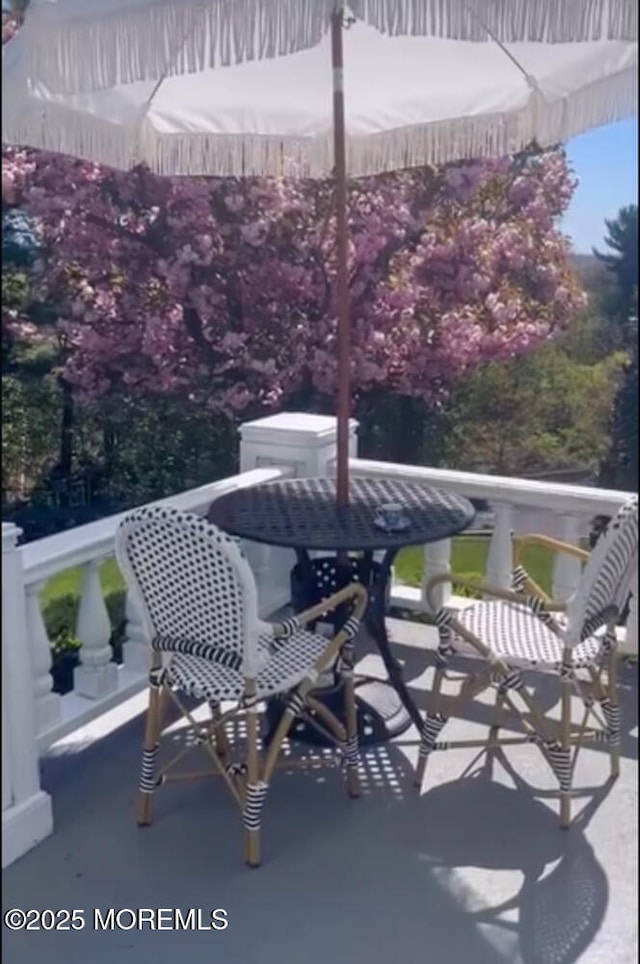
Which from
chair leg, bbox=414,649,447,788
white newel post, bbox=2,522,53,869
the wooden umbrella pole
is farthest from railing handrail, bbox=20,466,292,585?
chair leg, bbox=414,649,447,788

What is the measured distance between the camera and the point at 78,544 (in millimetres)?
2271

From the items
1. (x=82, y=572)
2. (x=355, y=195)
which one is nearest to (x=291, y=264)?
(x=355, y=195)

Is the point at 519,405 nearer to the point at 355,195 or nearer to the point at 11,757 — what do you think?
the point at 355,195

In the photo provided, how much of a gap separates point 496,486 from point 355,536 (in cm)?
76

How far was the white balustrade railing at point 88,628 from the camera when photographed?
2.20 metres

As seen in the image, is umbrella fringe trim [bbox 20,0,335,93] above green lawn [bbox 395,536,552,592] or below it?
above

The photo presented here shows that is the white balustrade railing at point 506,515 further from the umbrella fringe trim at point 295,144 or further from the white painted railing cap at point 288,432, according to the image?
the umbrella fringe trim at point 295,144

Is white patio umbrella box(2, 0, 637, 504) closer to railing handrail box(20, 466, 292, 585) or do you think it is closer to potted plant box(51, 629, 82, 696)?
railing handrail box(20, 466, 292, 585)

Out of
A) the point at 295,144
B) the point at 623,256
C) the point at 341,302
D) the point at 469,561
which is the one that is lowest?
the point at 469,561

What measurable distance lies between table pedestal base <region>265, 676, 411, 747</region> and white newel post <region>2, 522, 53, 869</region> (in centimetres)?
65

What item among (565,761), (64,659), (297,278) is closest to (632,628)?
(565,761)

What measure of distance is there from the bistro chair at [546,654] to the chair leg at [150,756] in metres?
0.68

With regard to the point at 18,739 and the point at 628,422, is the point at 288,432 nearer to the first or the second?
the point at 18,739

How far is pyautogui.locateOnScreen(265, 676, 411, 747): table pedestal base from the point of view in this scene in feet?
8.08
